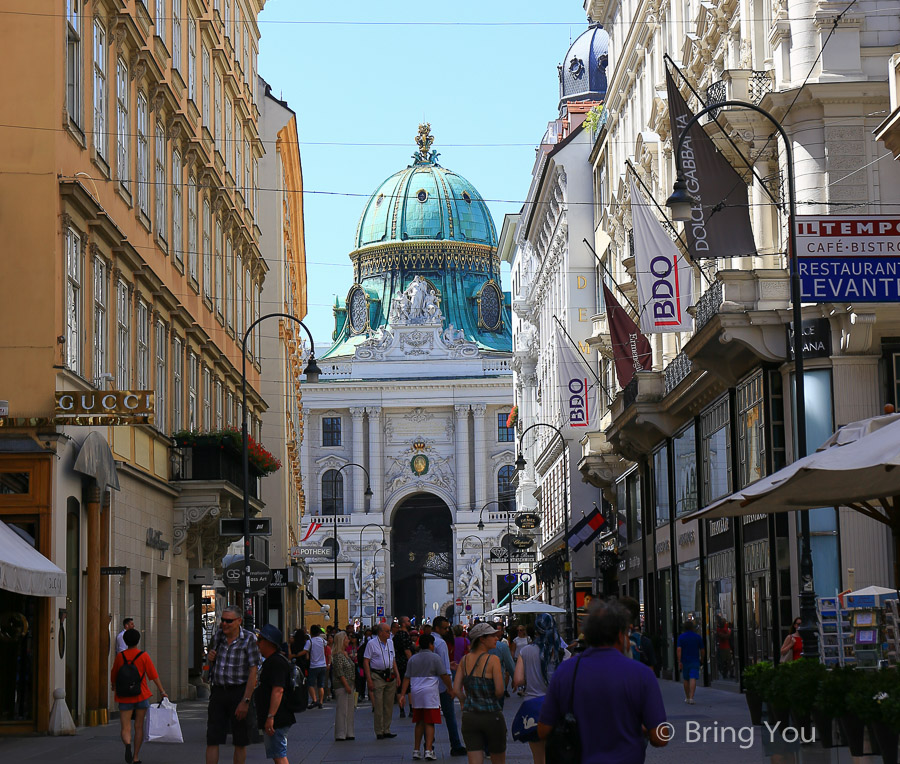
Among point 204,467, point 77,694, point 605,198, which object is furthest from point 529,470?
point 77,694

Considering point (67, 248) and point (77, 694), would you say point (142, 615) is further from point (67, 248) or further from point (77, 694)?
point (67, 248)

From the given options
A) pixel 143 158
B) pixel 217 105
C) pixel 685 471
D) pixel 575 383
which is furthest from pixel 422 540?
pixel 143 158

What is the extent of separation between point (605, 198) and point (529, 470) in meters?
38.9

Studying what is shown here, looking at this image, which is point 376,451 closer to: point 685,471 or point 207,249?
point 207,249

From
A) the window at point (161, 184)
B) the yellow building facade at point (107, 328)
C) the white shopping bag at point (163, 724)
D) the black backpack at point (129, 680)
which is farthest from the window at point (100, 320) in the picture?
the white shopping bag at point (163, 724)

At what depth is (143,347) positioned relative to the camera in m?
29.9

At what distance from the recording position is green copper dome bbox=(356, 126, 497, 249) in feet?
424

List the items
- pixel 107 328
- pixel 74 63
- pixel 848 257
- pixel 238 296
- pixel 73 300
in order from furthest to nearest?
1. pixel 238 296
2. pixel 107 328
3. pixel 74 63
4. pixel 73 300
5. pixel 848 257

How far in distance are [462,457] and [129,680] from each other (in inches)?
3961

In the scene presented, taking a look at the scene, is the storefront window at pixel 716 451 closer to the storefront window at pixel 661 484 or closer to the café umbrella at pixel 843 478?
the storefront window at pixel 661 484

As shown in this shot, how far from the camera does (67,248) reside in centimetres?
2320

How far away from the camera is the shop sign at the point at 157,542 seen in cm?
3012

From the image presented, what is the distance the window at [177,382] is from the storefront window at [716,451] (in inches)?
454

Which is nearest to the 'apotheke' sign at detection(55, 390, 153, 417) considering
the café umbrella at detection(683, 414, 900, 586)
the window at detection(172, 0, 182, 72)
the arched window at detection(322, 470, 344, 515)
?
the café umbrella at detection(683, 414, 900, 586)
